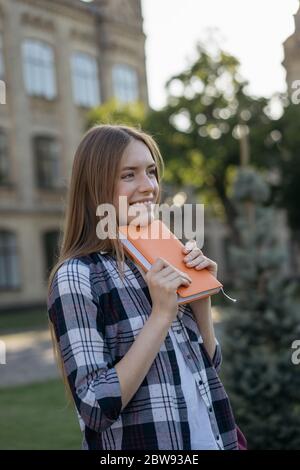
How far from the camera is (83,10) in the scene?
2909 cm

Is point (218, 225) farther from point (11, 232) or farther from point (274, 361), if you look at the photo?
point (274, 361)

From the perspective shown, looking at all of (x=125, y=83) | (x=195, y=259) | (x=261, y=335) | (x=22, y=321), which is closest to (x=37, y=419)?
(x=261, y=335)

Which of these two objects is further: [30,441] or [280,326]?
[30,441]

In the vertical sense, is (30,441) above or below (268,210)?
below

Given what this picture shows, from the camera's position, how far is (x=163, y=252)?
2.05 meters

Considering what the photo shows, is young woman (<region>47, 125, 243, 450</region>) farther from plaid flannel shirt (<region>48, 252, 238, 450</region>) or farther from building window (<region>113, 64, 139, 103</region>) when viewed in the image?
building window (<region>113, 64, 139, 103</region>)

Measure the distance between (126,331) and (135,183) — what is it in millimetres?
446

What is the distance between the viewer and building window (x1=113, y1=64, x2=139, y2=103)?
30.5 meters

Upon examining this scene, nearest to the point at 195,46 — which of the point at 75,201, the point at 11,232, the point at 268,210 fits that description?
the point at 11,232

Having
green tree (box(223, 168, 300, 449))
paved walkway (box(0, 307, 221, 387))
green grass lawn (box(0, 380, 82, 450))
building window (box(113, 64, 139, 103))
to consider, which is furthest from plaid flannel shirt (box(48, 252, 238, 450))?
building window (box(113, 64, 139, 103))

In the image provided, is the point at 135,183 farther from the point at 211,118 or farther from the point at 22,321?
the point at 211,118

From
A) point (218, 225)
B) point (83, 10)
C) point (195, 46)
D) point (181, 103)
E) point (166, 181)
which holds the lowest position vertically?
point (218, 225)

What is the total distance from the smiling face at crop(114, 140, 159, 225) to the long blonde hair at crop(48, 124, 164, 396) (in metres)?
0.02

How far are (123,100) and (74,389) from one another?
1156 inches
